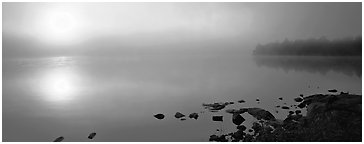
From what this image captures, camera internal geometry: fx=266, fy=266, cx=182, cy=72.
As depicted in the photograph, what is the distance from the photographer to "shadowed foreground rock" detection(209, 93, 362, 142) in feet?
39.7

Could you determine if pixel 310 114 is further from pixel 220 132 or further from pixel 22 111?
pixel 22 111

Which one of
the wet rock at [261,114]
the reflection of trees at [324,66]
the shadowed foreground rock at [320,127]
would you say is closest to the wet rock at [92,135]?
the shadowed foreground rock at [320,127]

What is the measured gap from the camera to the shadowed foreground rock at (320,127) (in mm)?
12086

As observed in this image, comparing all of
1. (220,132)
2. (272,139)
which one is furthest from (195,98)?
(272,139)

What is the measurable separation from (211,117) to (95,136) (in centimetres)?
905

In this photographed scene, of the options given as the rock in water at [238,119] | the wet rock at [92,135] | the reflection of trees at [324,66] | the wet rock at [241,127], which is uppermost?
the reflection of trees at [324,66]

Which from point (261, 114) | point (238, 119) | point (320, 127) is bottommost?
point (320, 127)

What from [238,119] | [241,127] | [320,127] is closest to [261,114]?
[238,119]

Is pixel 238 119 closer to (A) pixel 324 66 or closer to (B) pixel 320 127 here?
(B) pixel 320 127

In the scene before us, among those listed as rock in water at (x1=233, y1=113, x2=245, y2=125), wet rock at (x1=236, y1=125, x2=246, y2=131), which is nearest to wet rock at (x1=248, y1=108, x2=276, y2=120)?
rock in water at (x1=233, y1=113, x2=245, y2=125)

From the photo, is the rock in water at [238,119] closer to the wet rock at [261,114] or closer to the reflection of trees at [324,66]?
the wet rock at [261,114]

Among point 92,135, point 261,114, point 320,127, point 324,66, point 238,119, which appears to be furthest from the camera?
point 324,66

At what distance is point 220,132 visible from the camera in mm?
17953

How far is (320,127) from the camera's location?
13164mm
